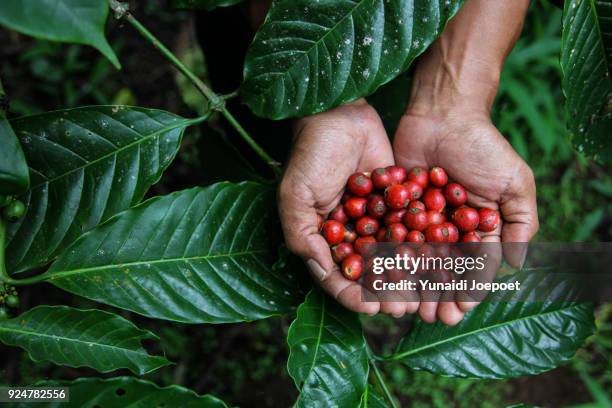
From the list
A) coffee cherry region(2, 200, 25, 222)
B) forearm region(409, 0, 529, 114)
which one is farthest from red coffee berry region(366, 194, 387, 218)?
coffee cherry region(2, 200, 25, 222)

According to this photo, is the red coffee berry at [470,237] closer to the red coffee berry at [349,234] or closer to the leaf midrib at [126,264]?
the red coffee berry at [349,234]

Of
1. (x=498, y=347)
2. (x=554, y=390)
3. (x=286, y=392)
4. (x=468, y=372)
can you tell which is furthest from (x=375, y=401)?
(x=554, y=390)

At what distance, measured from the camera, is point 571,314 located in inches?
71.3

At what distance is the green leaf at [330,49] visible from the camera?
1481 millimetres

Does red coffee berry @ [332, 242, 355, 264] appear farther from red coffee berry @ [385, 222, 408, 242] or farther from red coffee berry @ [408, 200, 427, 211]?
red coffee berry @ [408, 200, 427, 211]

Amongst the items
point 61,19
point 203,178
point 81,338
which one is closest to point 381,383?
point 81,338

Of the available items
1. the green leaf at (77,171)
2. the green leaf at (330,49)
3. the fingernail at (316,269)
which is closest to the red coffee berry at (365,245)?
the fingernail at (316,269)

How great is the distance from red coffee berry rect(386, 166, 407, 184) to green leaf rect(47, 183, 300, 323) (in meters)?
0.45

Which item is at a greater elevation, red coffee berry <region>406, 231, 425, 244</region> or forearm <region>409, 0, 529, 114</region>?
forearm <region>409, 0, 529, 114</region>

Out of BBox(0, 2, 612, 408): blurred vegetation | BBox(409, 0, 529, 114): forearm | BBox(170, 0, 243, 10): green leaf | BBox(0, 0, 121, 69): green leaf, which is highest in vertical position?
BBox(0, 0, 121, 69): green leaf

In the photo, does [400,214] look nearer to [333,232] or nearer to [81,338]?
[333,232]

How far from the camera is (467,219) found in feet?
5.95

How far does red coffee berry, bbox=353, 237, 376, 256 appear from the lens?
5.82 ft

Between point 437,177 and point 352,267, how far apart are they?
426 millimetres
